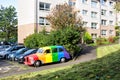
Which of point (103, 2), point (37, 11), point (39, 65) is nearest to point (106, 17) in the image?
point (103, 2)

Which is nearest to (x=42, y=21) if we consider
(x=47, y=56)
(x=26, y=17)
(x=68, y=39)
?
(x=26, y=17)

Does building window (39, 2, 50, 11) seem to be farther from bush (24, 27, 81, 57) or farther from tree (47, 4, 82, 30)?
bush (24, 27, 81, 57)

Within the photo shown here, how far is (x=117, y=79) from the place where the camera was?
→ 4.80m

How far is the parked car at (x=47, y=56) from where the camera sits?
70.9 ft

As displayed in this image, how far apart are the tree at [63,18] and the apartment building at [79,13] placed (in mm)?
6112

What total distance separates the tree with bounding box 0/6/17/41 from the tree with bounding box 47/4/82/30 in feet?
130

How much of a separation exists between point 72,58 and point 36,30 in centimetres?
1798

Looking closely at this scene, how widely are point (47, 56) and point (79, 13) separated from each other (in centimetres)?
2892

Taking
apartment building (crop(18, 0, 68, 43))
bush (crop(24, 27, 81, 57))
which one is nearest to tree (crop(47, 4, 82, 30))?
apartment building (crop(18, 0, 68, 43))

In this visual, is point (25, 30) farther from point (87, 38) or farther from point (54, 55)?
point (54, 55)

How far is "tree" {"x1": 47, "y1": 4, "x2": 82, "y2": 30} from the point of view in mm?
35594

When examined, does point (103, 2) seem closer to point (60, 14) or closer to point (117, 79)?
point (60, 14)

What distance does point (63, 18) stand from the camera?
35.6 m

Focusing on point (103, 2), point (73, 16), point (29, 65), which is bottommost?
point (29, 65)
